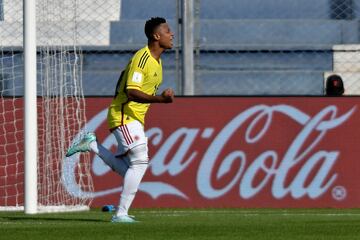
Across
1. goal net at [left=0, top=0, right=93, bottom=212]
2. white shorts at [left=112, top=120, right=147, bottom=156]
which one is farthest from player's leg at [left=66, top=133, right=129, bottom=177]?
goal net at [left=0, top=0, right=93, bottom=212]

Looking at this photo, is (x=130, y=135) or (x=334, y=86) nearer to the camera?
(x=130, y=135)

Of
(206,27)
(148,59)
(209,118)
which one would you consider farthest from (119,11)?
(148,59)

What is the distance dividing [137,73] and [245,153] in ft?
12.4

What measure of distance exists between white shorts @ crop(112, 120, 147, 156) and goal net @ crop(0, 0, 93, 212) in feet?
9.64

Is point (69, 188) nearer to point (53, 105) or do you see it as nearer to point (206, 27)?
point (53, 105)

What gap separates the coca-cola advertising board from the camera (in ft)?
41.7

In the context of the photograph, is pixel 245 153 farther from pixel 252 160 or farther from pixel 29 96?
pixel 29 96

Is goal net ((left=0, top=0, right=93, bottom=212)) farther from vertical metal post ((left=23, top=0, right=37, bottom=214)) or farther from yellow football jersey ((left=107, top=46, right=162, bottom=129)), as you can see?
yellow football jersey ((left=107, top=46, right=162, bottom=129))

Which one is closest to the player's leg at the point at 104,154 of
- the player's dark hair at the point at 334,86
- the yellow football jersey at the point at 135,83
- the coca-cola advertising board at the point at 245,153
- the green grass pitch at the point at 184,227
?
the yellow football jersey at the point at 135,83

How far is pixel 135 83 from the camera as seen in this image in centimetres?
920

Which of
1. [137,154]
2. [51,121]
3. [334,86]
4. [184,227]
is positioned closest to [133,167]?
[137,154]

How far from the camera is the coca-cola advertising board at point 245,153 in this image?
1270cm

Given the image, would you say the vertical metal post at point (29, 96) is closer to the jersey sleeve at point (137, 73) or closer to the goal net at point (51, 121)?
the goal net at point (51, 121)

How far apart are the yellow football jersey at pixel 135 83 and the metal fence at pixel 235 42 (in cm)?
386
